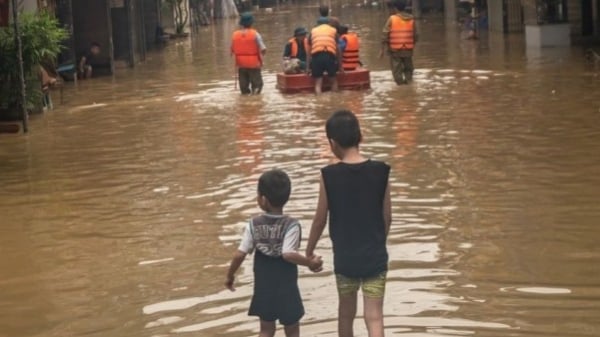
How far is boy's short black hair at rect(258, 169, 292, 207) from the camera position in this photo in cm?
629

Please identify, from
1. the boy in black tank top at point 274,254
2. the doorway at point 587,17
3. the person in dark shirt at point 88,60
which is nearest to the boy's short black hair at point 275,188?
the boy in black tank top at point 274,254

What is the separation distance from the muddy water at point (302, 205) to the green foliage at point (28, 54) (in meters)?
0.54

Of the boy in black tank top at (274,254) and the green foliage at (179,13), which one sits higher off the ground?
the green foliage at (179,13)

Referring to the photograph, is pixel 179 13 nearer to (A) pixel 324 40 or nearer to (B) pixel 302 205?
(A) pixel 324 40

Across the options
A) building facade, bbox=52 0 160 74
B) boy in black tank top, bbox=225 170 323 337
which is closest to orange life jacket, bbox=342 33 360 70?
building facade, bbox=52 0 160 74

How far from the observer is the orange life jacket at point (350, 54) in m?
22.1

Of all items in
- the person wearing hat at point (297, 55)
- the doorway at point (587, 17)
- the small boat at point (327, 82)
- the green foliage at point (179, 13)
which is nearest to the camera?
the small boat at point (327, 82)

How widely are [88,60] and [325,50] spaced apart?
10.3 m

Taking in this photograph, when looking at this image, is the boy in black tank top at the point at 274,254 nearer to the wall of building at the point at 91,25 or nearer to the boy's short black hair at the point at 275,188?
the boy's short black hair at the point at 275,188

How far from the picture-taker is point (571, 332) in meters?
7.23

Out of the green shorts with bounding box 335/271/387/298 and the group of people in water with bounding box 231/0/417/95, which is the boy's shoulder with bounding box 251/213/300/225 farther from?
the group of people in water with bounding box 231/0/417/95

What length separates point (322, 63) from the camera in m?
21.2

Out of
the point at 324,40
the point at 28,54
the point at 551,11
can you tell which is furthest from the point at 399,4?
the point at 551,11

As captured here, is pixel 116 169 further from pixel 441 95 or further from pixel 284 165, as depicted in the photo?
pixel 441 95
